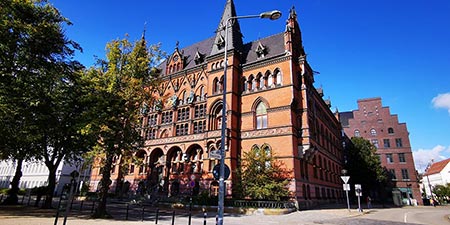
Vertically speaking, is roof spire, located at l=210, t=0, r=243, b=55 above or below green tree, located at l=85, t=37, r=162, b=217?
above

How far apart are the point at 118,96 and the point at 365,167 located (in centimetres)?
4380

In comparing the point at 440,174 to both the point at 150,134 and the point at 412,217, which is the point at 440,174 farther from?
the point at 150,134

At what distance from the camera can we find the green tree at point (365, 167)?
46.6 metres

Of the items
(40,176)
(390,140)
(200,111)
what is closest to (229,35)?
(200,111)

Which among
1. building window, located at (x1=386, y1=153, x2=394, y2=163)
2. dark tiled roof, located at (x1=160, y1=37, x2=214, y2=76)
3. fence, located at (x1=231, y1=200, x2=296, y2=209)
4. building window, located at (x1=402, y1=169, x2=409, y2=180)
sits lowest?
fence, located at (x1=231, y1=200, x2=296, y2=209)

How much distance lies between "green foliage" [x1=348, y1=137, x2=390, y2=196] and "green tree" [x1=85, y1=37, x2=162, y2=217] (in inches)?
1595

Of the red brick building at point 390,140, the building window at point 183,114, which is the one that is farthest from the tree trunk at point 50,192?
the red brick building at point 390,140

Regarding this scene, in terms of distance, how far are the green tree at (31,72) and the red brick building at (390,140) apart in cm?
5930

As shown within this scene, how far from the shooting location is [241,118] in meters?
32.8

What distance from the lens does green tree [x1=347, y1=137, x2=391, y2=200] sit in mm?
46562

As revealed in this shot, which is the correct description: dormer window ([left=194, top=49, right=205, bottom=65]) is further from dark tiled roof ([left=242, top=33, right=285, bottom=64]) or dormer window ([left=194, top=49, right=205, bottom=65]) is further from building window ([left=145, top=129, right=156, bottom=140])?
building window ([left=145, top=129, right=156, bottom=140])

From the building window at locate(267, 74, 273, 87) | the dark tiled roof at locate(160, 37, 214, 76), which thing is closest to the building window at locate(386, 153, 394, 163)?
the building window at locate(267, 74, 273, 87)

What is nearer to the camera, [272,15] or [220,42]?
[272,15]

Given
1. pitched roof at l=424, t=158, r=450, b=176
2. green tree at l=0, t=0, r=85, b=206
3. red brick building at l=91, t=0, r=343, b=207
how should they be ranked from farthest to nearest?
pitched roof at l=424, t=158, r=450, b=176 → red brick building at l=91, t=0, r=343, b=207 → green tree at l=0, t=0, r=85, b=206
